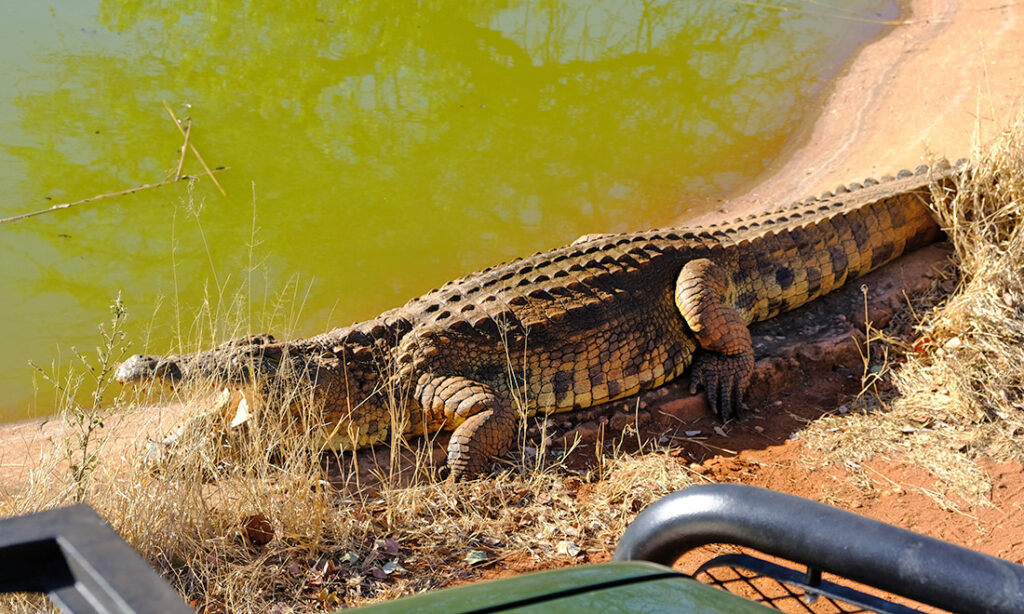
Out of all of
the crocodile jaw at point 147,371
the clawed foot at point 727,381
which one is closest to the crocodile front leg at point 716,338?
the clawed foot at point 727,381

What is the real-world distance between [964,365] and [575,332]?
2.24 metres

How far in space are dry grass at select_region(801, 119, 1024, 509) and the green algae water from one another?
2.99 meters

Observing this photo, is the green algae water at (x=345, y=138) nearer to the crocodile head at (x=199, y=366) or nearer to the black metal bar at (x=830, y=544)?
the crocodile head at (x=199, y=366)

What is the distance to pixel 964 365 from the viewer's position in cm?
484

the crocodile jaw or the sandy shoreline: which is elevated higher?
the sandy shoreline

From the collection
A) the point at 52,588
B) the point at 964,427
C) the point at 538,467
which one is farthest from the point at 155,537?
the point at 964,427

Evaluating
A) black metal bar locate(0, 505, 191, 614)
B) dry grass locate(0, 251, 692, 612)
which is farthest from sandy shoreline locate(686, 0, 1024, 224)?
A: black metal bar locate(0, 505, 191, 614)

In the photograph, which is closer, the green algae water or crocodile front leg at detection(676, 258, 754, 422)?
crocodile front leg at detection(676, 258, 754, 422)

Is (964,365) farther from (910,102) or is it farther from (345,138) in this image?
(345,138)

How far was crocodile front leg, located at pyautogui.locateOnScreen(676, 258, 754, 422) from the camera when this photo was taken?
17.7 ft

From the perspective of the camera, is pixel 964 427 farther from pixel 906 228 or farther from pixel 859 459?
pixel 906 228

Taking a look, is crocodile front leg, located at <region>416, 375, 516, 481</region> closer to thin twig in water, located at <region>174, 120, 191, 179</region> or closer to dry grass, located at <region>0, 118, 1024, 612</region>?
dry grass, located at <region>0, 118, 1024, 612</region>

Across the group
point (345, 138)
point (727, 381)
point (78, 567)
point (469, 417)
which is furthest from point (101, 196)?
point (78, 567)

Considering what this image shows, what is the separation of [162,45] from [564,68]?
474cm
